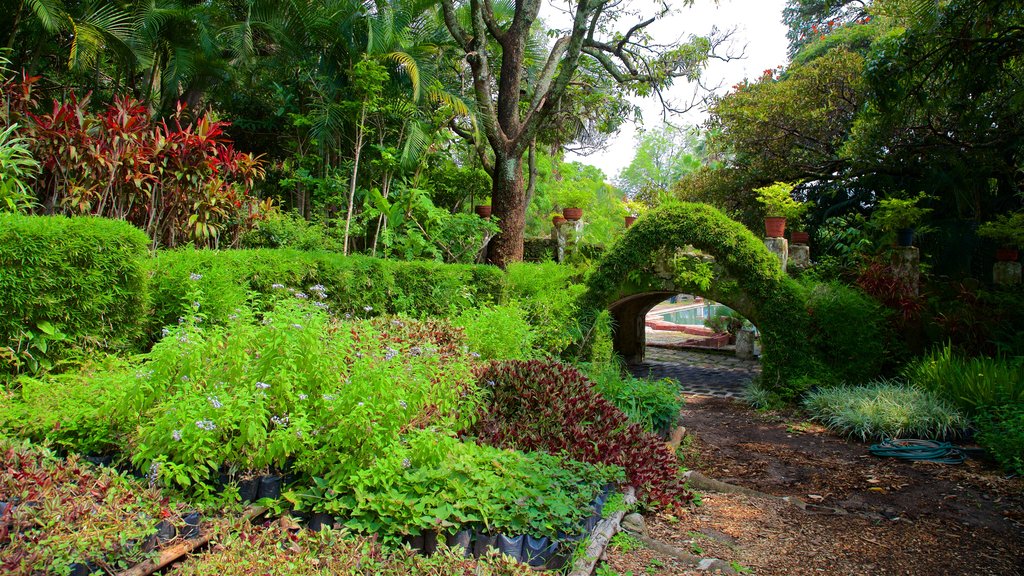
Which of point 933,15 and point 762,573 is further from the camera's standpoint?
point 933,15

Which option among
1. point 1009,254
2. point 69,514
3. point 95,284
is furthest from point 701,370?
point 69,514

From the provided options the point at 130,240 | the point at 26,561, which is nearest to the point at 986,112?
the point at 130,240

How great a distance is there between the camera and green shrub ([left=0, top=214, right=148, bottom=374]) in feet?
12.3

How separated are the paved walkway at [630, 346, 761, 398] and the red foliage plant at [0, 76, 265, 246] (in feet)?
23.9

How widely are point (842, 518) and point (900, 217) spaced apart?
7.47 m

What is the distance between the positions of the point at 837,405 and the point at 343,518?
24.7ft

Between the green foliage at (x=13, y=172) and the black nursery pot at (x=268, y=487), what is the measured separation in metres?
2.93

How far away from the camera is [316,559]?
2.73m

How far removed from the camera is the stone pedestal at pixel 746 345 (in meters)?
16.1

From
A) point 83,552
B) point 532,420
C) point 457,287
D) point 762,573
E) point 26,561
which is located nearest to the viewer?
point 26,561

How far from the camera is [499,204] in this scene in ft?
37.3

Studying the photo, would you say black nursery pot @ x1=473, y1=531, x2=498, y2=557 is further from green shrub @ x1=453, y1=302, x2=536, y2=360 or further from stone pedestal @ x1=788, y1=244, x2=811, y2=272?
stone pedestal @ x1=788, y1=244, x2=811, y2=272

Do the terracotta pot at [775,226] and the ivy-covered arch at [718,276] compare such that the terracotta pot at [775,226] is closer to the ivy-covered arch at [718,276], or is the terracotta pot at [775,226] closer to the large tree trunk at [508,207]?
the ivy-covered arch at [718,276]

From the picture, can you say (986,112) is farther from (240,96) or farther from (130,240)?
(240,96)
